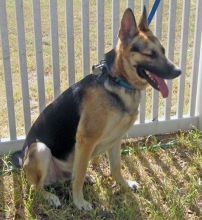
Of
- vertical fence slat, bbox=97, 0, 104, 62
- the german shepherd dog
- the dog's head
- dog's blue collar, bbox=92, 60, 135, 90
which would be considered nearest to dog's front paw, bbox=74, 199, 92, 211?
the german shepherd dog

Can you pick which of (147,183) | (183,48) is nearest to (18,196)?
(147,183)

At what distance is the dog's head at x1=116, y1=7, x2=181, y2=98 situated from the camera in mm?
3092

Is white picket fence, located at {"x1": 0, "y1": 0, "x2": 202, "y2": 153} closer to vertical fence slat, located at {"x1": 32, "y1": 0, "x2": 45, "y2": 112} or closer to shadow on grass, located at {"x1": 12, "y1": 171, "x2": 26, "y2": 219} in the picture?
vertical fence slat, located at {"x1": 32, "y1": 0, "x2": 45, "y2": 112}

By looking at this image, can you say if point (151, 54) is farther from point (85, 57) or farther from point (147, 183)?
point (147, 183)

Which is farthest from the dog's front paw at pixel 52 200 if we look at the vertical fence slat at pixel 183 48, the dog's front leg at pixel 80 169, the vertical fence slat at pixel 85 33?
the vertical fence slat at pixel 183 48

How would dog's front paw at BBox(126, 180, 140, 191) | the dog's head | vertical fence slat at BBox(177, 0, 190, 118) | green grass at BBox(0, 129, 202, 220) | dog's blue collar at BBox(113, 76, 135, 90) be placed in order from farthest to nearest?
vertical fence slat at BBox(177, 0, 190, 118) → dog's front paw at BBox(126, 180, 140, 191) → green grass at BBox(0, 129, 202, 220) → dog's blue collar at BBox(113, 76, 135, 90) → the dog's head

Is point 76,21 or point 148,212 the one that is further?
point 76,21

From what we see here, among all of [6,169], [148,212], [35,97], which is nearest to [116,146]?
[148,212]

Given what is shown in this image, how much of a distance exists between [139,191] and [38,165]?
93 centimetres

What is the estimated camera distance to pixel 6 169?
394 cm

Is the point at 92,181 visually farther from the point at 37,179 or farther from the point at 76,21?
the point at 76,21

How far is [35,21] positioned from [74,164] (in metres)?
1.36

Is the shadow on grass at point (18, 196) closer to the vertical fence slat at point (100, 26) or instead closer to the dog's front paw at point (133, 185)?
the dog's front paw at point (133, 185)

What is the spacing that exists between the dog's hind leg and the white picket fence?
2.73 ft
